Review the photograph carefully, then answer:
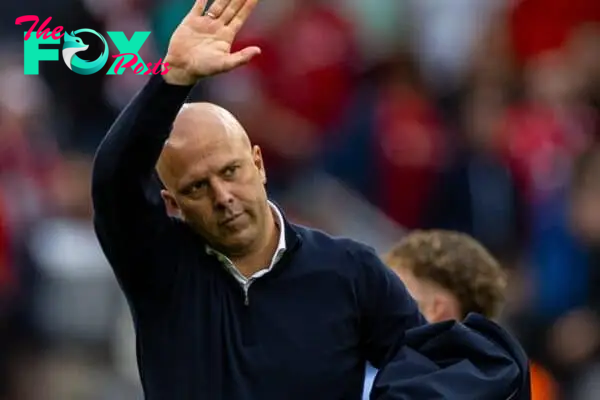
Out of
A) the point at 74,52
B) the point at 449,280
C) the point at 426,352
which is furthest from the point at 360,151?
the point at 426,352

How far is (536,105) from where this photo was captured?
24.6 feet

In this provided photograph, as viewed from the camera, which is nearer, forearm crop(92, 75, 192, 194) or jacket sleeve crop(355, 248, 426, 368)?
forearm crop(92, 75, 192, 194)

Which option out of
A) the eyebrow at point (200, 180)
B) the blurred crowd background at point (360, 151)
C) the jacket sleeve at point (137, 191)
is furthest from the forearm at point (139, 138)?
the blurred crowd background at point (360, 151)

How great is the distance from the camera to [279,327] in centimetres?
341

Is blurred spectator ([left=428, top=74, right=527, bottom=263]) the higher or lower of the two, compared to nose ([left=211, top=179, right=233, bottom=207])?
lower

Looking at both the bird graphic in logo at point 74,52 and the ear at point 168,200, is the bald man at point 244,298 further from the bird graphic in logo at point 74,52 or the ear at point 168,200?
the bird graphic in logo at point 74,52

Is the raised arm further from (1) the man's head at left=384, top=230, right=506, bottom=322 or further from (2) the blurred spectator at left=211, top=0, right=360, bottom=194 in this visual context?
(2) the blurred spectator at left=211, top=0, right=360, bottom=194

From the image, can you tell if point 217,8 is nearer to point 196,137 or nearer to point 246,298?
point 196,137

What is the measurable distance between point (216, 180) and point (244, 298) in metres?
0.27

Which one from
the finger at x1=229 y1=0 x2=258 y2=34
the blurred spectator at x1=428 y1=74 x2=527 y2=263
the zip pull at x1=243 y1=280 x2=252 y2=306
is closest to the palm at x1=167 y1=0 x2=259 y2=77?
the finger at x1=229 y1=0 x2=258 y2=34

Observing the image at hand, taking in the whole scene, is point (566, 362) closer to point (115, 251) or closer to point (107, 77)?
point (107, 77)

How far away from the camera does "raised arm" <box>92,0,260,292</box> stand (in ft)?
10.5

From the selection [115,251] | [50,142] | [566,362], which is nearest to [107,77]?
[50,142]

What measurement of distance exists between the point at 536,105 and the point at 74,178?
229cm
